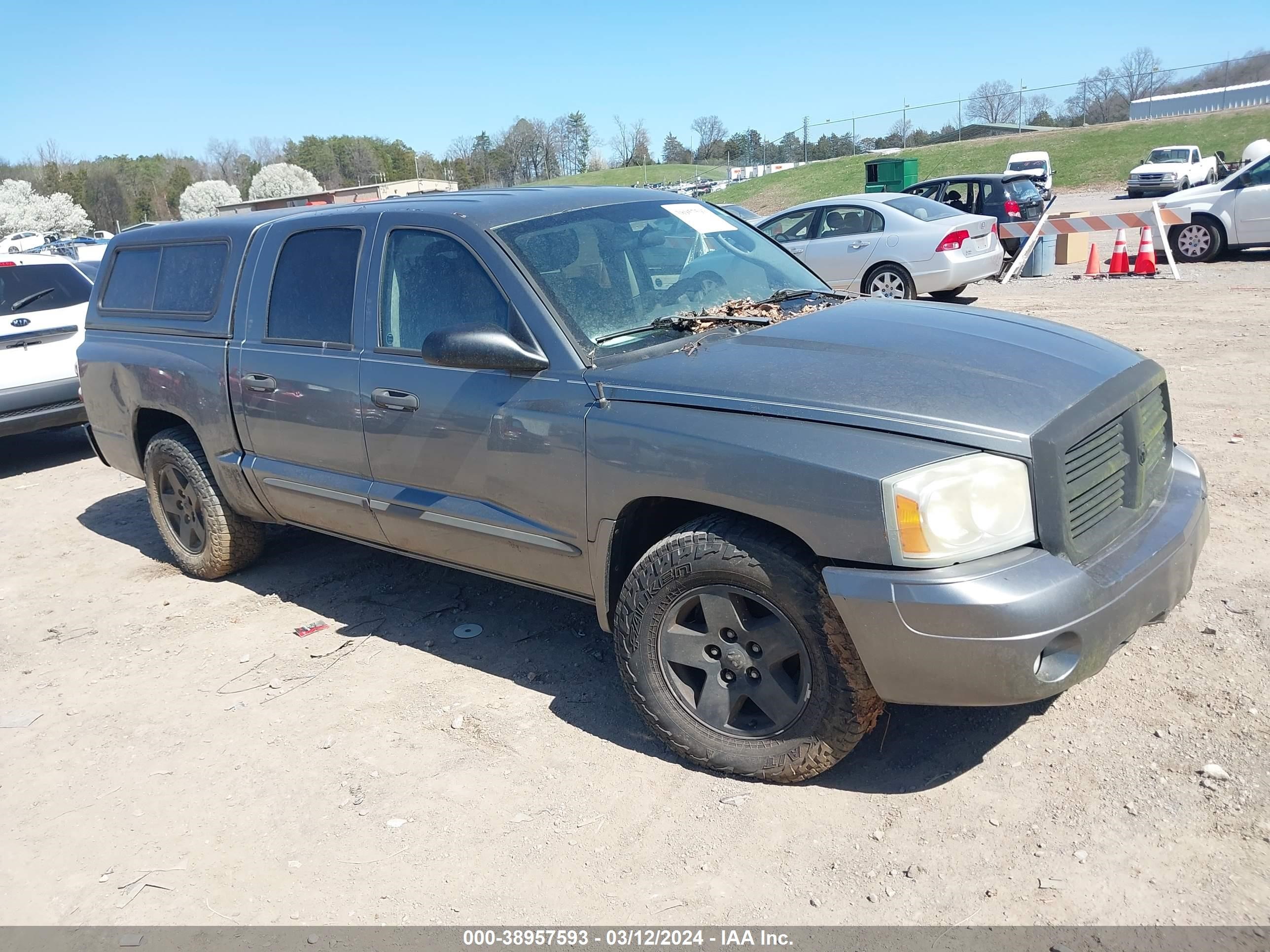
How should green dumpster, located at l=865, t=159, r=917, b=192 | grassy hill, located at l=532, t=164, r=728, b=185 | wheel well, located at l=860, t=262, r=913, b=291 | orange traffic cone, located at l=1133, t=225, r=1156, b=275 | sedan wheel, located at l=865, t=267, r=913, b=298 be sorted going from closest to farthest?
wheel well, located at l=860, t=262, r=913, b=291 < sedan wheel, located at l=865, t=267, r=913, b=298 < orange traffic cone, located at l=1133, t=225, r=1156, b=275 < green dumpster, located at l=865, t=159, r=917, b=192 < grassy hill, located at l=532, t=164, r=728, b=185

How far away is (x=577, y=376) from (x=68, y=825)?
2.41 meters

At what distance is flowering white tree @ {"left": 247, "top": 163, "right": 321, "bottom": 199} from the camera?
2931 inches

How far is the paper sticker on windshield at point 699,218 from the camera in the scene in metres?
4.39

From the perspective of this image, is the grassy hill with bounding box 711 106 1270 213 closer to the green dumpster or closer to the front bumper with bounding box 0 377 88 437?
the green dumpster

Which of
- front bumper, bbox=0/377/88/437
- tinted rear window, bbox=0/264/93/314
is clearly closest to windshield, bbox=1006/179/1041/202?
tinted rear window, bbox=0/264/93/314

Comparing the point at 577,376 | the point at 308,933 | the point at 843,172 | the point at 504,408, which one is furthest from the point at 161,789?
the point at 843,172

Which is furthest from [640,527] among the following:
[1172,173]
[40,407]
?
[1172,173]

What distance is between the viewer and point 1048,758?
10.8ft

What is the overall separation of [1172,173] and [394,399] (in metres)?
34.5

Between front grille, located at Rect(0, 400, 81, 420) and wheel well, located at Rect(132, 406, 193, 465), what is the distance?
10.9 ft

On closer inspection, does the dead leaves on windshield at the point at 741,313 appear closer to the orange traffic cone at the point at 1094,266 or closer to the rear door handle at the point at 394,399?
the rear door handle at the point at 394,399

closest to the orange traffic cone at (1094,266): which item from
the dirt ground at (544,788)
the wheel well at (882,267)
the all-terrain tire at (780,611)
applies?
the wheel well at (882,267)

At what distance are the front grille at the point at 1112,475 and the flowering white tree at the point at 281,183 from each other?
2985 inches

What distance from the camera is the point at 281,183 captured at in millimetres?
76125
